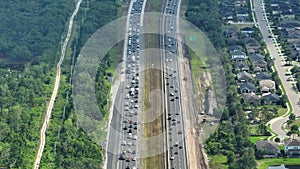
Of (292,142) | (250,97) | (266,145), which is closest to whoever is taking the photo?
(266,145)

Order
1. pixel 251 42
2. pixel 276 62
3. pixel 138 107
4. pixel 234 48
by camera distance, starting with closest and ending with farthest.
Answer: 1. pixel 138 107
2. pixel 276 62
3. pixel 234 48
4. pixel 251 42

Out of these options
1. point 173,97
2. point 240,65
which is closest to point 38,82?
point 173,97

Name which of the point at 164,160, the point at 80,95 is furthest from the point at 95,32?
the point at 164,160

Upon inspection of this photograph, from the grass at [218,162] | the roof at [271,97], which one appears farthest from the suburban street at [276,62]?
the grass at [218,162]

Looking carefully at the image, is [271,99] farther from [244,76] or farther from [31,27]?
[31,27]

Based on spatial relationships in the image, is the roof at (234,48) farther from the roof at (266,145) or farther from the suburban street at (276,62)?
the roof at (266,145)

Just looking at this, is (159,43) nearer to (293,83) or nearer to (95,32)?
(95,32)

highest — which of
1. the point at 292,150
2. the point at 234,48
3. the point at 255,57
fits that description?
the point at 234,48

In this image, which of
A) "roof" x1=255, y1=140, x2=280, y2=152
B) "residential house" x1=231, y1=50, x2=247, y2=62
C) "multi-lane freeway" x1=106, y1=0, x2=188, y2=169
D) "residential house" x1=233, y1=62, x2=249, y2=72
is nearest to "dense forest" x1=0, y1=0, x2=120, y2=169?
"multi-lane freeway" x1=106, y1=0, x2=188, y2=169
